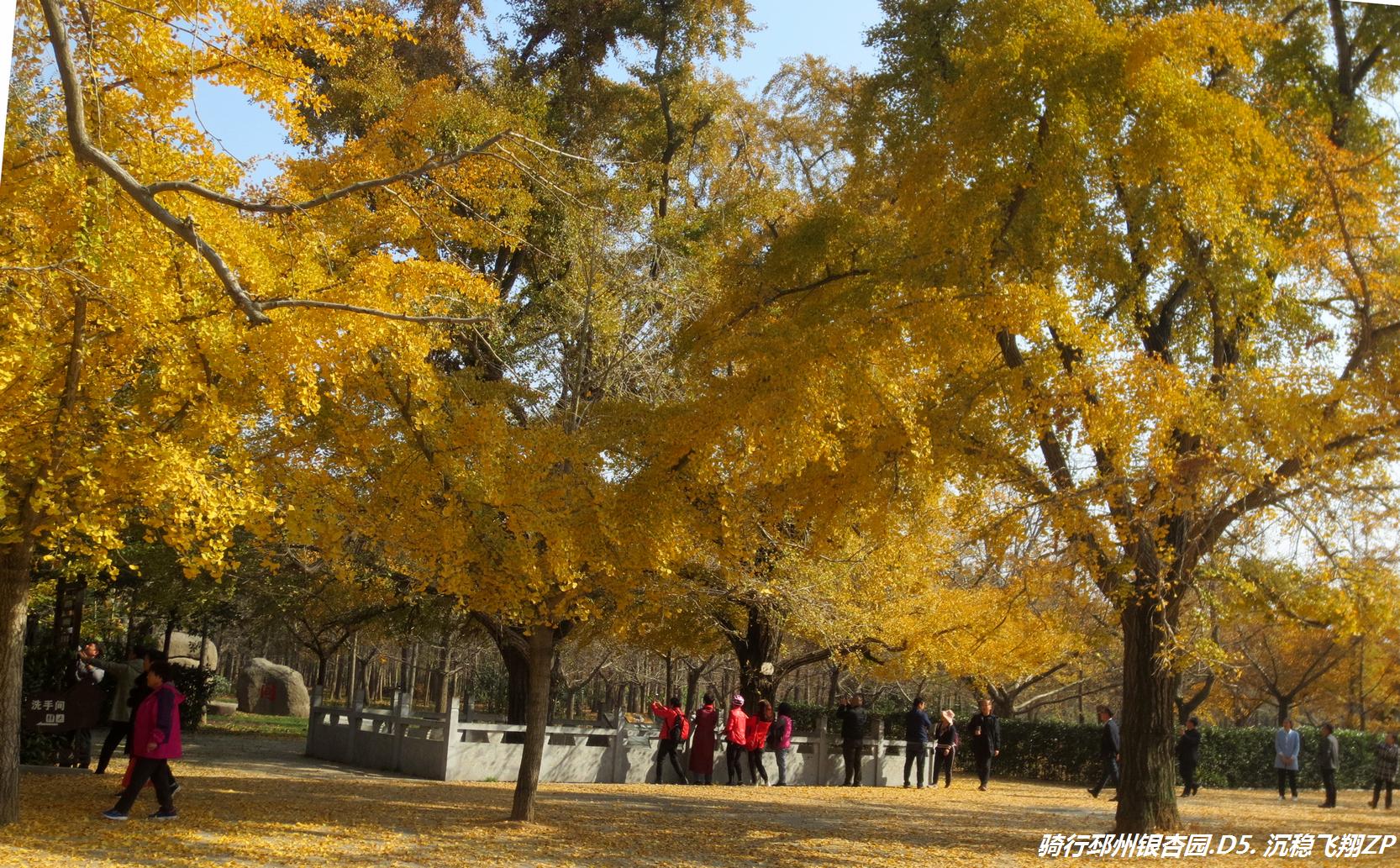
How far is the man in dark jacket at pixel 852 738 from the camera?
16.8 metres

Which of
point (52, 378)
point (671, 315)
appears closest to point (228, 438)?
point (52, 378)

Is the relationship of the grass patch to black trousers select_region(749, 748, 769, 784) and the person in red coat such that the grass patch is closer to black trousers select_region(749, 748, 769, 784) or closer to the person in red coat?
the person in red coat

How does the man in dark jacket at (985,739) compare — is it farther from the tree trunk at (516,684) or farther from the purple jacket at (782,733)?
the tree trunk at (516,684)

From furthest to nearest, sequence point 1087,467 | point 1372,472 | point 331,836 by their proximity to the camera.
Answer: point 1087,467, point 331,836, point 1372,472

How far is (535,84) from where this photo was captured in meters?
16.5

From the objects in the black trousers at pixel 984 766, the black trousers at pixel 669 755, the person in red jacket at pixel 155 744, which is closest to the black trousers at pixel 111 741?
the person in red jacket at pixel 155 744

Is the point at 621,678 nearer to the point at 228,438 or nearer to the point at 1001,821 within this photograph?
the point at 1001,821

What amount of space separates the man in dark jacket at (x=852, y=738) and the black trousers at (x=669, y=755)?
2712 millimetres

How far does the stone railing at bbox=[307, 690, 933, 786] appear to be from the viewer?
14422 millimetres

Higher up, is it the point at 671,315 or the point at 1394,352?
the point at 671,315

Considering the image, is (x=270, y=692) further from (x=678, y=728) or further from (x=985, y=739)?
(x=985, y=739)

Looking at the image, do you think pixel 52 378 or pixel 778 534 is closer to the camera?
pixel 52 378

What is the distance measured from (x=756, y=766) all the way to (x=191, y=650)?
73.4 ft

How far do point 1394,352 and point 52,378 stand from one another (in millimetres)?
9478
